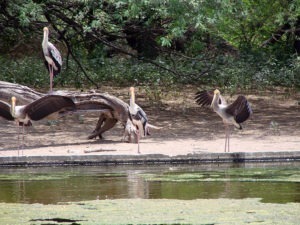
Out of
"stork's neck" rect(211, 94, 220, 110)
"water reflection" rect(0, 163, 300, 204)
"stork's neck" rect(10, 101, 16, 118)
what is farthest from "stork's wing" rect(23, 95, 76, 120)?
"stork's neck" rect(211, 94, 220, 110)

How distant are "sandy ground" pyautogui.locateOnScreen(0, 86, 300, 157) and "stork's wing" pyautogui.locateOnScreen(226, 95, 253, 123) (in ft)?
→ 1.93

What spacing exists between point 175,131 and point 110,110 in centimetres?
229

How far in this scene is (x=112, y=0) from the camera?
1712cm

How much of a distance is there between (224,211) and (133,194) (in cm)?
177

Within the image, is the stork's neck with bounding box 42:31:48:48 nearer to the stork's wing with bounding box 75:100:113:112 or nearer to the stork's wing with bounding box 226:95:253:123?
the stork's wing with bounding box 75:100:113:112

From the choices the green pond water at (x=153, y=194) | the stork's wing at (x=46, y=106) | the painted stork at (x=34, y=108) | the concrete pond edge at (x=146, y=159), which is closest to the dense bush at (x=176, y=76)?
the painted stork at (x=34, y=108)

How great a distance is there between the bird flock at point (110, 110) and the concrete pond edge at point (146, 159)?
0.60 m

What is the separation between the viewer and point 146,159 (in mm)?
13820

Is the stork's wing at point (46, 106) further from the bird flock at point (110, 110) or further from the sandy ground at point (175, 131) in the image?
the sandy ground at point (175, 131)

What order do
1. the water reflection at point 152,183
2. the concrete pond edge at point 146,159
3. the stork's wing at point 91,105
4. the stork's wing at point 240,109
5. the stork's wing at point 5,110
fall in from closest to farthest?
the water reflection at point 152,183 → the concrete pond edge at point 146,159 → the stork's wing at point 240,109 → the stork's wing at point 5,110 → the stork's wing at point 91,105

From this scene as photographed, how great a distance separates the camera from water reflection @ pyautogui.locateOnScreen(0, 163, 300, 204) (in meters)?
10.8

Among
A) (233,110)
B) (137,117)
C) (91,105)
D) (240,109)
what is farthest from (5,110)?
(240,109)

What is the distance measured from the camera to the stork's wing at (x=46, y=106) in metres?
14.7

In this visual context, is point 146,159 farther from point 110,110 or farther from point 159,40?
point 159,40
